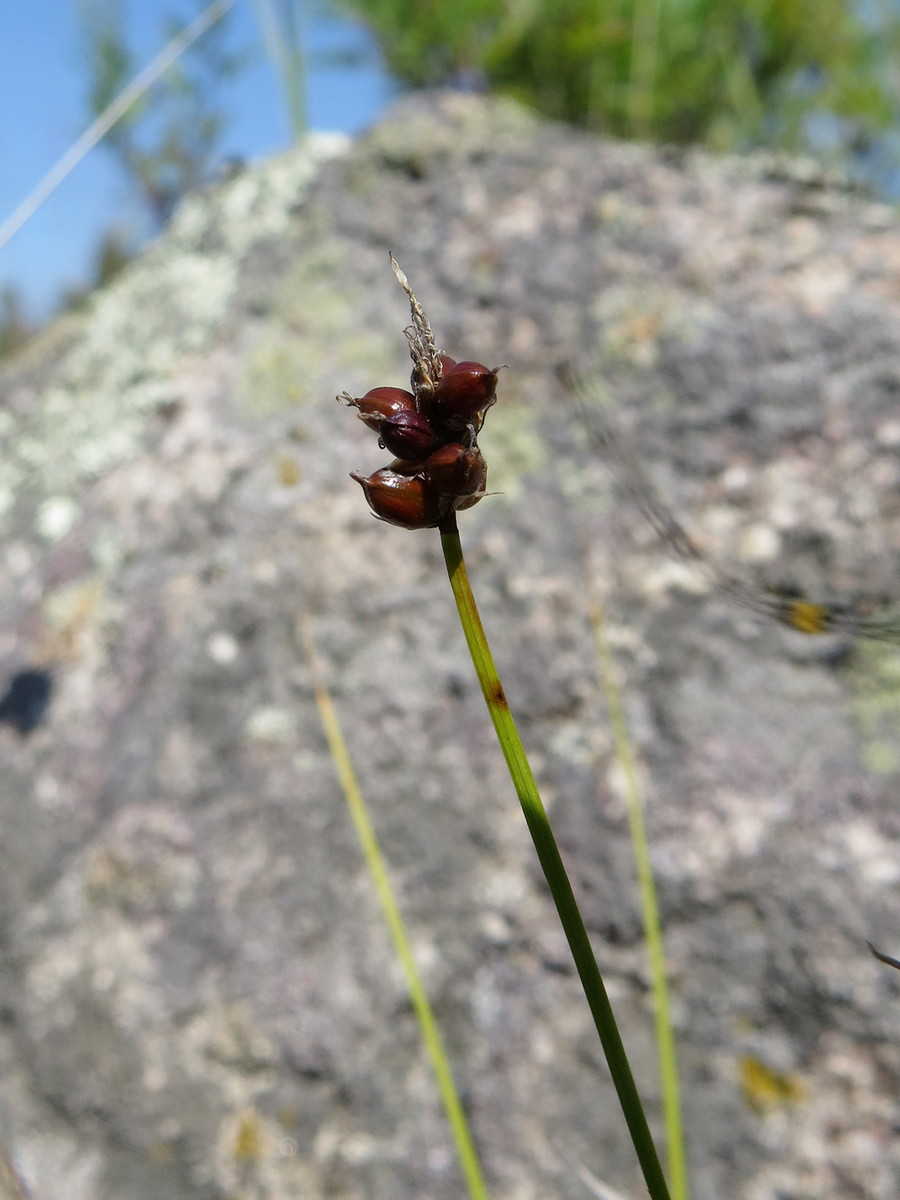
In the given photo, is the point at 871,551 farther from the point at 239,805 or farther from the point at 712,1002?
the point at 239,805

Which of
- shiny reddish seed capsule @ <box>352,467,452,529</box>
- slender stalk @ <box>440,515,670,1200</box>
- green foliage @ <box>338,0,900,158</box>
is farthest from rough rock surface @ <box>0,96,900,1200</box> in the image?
green foliage @ <box>338,0,900,158</box>

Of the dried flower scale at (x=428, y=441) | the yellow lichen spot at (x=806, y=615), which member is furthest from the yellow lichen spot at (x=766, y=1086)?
the dried flower scale at (x=428, y=441)

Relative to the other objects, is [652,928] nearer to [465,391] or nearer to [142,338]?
[465,391]

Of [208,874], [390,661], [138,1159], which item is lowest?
[138,1159]

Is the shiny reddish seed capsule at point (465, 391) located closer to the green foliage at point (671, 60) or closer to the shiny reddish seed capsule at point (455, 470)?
the shiny reddish seed capsule at point (455, 470)

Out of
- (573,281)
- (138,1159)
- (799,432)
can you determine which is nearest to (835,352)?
(799,432)

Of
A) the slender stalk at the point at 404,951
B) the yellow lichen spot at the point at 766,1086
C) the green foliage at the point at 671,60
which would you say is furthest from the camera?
the green foliage at the point at 671,60

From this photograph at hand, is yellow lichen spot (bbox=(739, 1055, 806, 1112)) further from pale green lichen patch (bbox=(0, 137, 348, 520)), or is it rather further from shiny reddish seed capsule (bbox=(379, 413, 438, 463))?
pale green lichen patch (bbox=(0, 137, 348, 520))

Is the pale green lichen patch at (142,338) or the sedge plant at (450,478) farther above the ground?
the sedge plant at (450,478)
